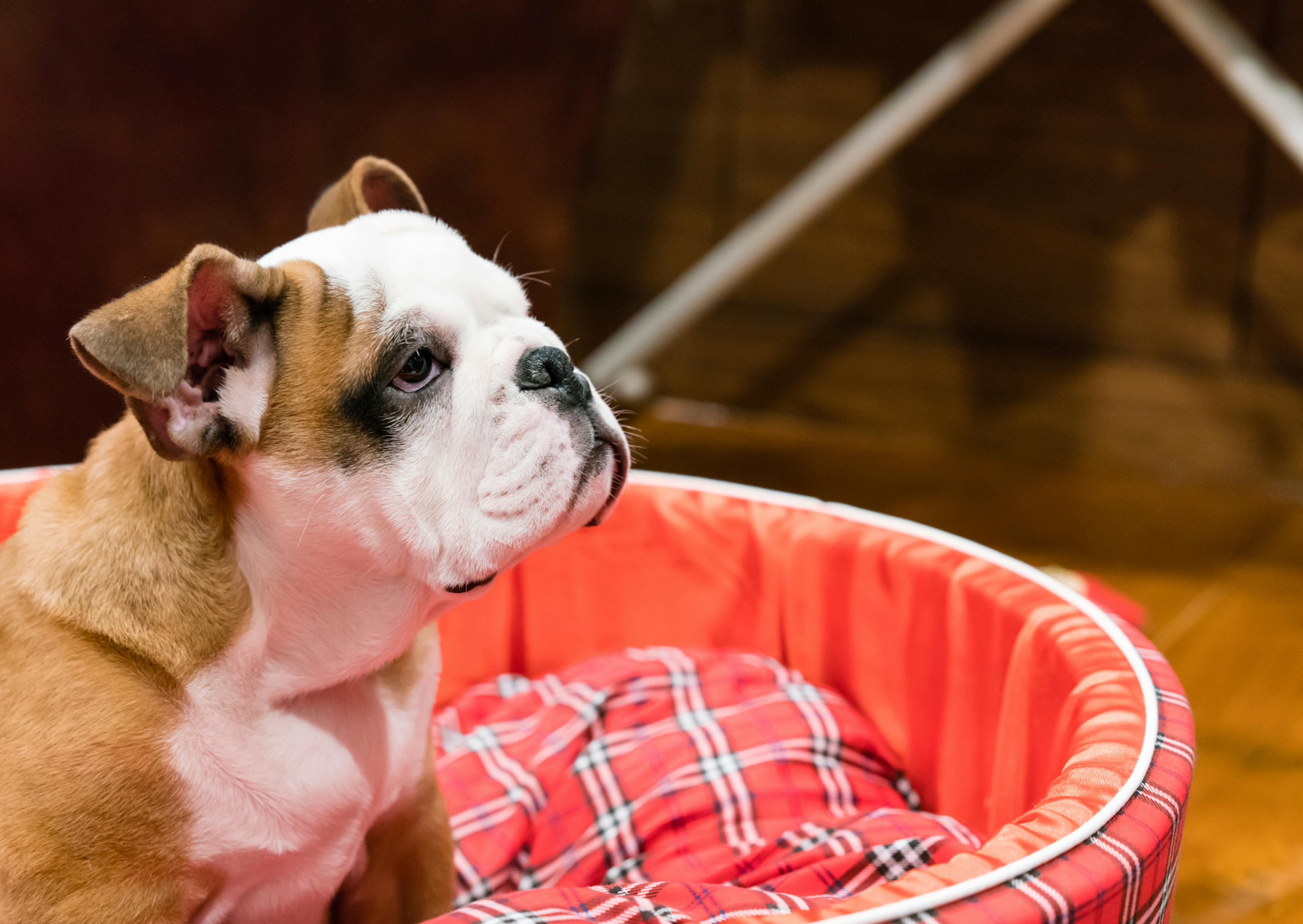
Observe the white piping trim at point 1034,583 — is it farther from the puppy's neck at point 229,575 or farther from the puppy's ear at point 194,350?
the puppy's ear at point 194,350

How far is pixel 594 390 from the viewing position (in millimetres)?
844

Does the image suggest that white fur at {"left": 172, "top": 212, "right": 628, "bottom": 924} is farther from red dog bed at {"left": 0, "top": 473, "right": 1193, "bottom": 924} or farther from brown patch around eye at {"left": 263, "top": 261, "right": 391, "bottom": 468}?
red dog bed at {"left": 0, "top": 473, "right": 1193, "bottom": 924}

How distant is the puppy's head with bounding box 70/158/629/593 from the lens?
0.73m

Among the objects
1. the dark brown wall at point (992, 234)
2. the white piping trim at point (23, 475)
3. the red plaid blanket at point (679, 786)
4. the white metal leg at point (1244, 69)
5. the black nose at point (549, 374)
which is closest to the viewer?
the black nose at point (549, 374)

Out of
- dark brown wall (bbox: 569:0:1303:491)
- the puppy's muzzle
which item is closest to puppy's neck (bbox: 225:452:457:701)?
the puppy's muzzle

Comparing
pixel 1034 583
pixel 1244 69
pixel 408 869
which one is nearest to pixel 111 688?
pixel 408 869

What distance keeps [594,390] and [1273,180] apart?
152 cm

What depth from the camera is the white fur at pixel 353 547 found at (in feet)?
2.43

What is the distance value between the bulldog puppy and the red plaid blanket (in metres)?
0.33

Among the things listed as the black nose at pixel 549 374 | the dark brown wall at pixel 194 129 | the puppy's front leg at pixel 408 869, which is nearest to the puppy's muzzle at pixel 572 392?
the black nose at pixel 549 374

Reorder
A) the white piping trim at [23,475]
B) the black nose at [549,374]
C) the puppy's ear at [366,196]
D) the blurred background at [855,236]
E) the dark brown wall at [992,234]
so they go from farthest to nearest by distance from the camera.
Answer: the dark brown wall at [992,234] → the blurred background at [855,236] → the white piping trim at [23,475] → the puppy's ear at [366,196] → the black nose at [549,374]

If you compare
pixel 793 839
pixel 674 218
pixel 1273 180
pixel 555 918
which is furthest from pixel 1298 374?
pixel 555 918

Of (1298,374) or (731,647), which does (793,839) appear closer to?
(731,647)

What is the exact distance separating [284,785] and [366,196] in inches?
15.8
